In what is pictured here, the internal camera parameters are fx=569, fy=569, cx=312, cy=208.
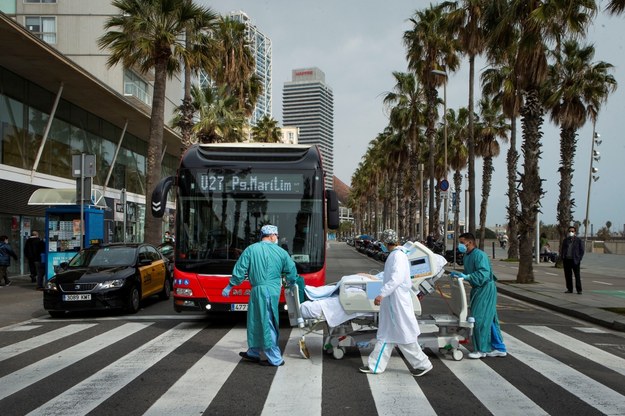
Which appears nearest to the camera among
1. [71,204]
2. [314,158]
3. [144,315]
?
[314,158]

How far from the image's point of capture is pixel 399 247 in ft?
22.4

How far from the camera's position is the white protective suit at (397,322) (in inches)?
256

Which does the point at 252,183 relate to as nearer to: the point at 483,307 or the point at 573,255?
the point at 483,307

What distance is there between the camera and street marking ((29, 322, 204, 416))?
5.37 metres

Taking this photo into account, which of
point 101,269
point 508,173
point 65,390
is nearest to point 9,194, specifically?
point 101,269

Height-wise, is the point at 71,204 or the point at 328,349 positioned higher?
the point at 71,204

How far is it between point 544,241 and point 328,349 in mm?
31135

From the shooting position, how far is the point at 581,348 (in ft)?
27.5

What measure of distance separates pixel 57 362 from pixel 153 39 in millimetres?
16089

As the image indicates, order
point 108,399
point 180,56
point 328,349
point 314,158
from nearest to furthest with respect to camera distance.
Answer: point 108,399 → point 328,349 → point 314,158 → point 180,56

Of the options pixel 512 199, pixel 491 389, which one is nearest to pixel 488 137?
pixel 512 199

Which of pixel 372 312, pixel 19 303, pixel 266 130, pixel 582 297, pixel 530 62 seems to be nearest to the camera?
pixel 372 312

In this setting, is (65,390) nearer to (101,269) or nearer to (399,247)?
(399,247)

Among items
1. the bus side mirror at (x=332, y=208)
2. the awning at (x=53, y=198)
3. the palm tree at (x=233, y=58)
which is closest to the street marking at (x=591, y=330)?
the bus side mirror at (x=332, y=208)
